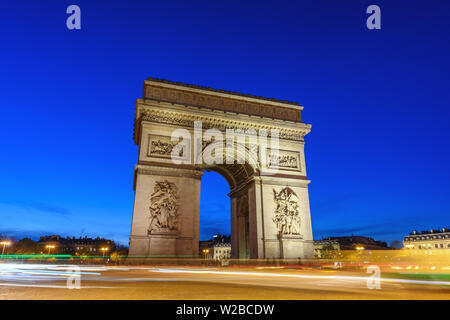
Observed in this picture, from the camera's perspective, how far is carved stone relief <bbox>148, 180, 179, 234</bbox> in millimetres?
A: 18062

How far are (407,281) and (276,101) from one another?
19.0 metres

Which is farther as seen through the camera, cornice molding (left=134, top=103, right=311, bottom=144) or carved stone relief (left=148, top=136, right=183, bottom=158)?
cornice molding (left=134, top=103, right=311, bottom=144)

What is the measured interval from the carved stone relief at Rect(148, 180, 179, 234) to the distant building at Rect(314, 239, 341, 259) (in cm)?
5924

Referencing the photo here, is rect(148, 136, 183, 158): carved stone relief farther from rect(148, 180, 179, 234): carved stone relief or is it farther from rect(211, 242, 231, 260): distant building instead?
rect(211, 242, 231, 260): distant building

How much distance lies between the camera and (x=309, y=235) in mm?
21484

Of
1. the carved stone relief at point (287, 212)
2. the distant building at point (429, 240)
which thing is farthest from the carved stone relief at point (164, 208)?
the distant building at point (429, 240)

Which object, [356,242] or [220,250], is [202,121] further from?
[356,242]

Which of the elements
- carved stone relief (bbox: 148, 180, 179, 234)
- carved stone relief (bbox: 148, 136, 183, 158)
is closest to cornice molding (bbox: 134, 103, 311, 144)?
carved stone relief (bbox: 148, 136, 183, 158)

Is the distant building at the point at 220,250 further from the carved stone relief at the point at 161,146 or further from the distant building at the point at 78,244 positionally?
the carved stone relief at the point at 161,146

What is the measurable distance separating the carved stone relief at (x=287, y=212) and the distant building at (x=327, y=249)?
5341 cm
